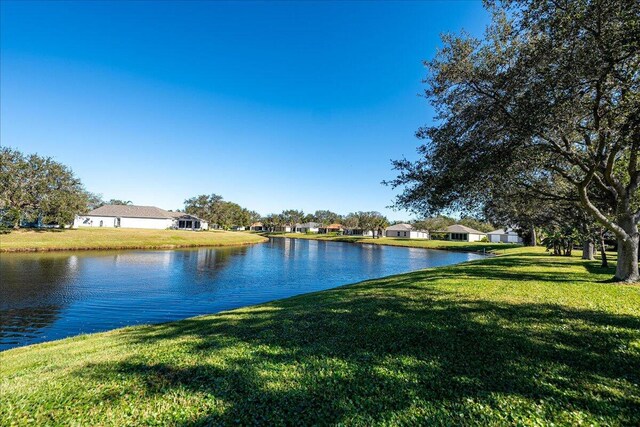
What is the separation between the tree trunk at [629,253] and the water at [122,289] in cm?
1694

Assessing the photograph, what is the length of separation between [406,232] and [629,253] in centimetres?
9754

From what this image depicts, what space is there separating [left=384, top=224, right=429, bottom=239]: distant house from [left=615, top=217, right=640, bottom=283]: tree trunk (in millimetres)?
95887


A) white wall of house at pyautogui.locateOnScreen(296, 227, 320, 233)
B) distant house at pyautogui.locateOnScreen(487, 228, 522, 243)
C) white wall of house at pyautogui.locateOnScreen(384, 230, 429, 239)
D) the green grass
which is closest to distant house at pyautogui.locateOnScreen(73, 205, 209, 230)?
white wall of house at pyautogui.locateOnScreen(296, 227, 320, 233)

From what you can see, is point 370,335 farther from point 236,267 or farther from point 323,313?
point 236,267

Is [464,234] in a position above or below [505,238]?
above

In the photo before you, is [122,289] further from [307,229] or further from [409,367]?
[307,229]

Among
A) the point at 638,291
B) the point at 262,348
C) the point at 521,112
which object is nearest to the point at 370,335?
the point at 262,348

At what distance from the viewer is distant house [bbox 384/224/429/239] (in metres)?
108

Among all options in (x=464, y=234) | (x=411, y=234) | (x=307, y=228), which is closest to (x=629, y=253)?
(x=464, y=234)

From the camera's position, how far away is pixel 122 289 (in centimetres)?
2214

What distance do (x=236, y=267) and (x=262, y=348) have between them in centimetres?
2890

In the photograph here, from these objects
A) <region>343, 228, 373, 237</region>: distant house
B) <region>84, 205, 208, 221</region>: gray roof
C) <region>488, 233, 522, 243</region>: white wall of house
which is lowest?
<region>488, 233, 522, 243</region>: white wall of house

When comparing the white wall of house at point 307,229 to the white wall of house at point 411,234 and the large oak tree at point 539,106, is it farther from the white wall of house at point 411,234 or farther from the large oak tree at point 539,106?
the large oak tree at point 539,106

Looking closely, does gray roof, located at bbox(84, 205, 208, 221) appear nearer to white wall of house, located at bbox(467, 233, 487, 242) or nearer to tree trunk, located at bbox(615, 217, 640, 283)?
white wall of house, located at bbox(467, 233, 487, 242)
